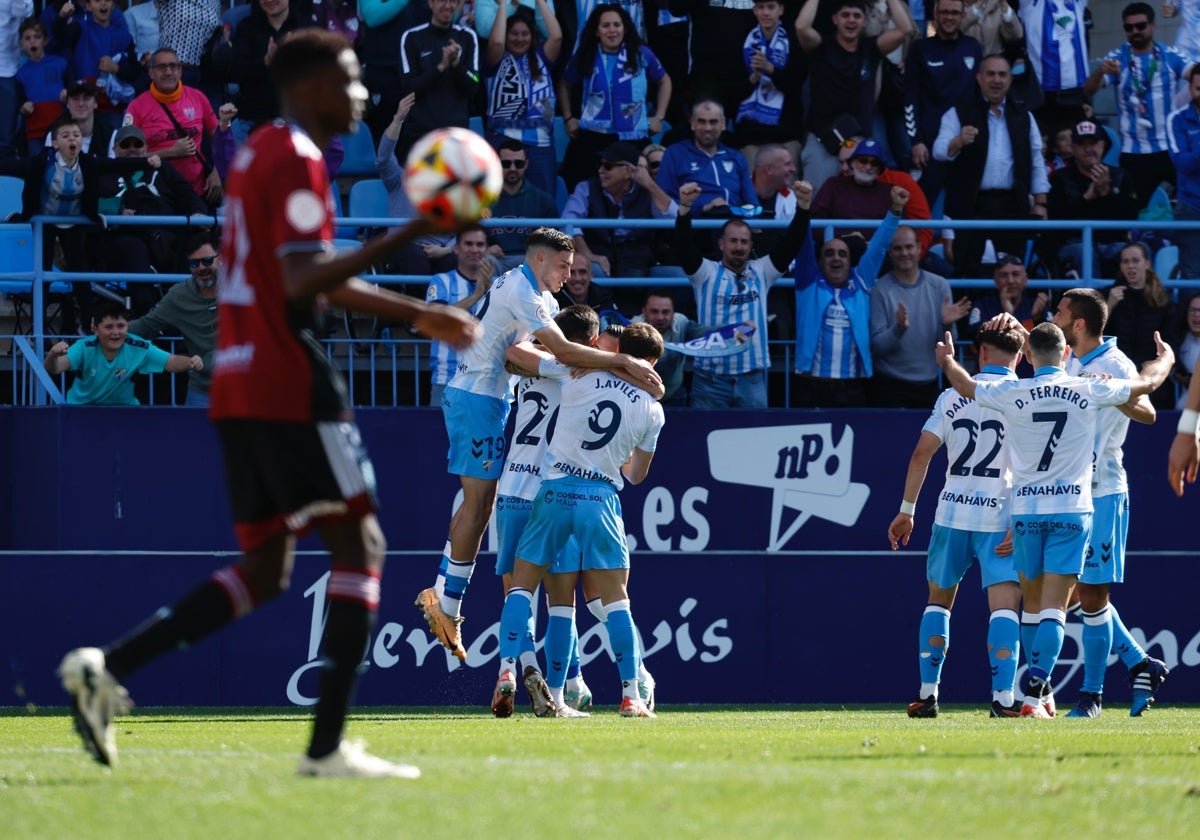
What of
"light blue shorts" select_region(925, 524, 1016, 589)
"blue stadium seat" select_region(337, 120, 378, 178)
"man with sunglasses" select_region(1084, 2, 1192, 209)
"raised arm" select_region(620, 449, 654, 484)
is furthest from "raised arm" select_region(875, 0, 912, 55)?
"raised arm" select_region(620, 449, 654, 484)

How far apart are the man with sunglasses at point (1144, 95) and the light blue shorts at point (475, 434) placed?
8118mm

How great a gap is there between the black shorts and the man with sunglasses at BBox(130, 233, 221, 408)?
8.55 metres

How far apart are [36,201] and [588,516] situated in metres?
6.30

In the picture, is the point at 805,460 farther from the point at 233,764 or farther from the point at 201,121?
the point at 233,764

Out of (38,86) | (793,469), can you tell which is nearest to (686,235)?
(793,469)

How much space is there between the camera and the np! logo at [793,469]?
14148mm

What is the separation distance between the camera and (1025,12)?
17.0 meters

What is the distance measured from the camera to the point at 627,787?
202 inches

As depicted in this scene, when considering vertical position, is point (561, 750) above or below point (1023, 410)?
below

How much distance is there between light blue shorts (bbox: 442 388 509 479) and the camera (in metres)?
11.1

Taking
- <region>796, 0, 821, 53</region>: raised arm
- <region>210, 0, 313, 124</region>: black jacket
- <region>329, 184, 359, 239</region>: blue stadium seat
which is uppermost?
<region>796, 0, 821, 53</region>: raised arm

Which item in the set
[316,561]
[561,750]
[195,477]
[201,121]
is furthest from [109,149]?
[561,750]

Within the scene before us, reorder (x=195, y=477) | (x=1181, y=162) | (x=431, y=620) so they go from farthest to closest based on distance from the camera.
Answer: (x=1181, y=162) → (x=195, y=477) → (x=431, y=620)

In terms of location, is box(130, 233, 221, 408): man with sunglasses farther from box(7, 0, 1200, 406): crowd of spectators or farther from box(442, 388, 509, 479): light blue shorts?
box(442, 388, 509, 479): light blue shorts
